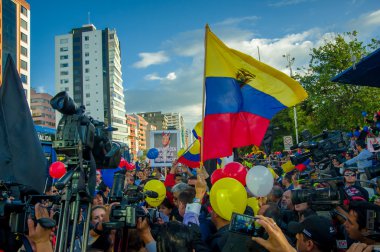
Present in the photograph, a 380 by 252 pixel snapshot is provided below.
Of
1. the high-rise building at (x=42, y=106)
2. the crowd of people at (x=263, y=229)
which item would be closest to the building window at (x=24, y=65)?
the high-rise building at (x=42, y=106)

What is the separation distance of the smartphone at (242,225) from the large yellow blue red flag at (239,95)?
3843mm

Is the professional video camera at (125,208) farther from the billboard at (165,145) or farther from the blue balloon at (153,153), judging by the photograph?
the billboard at (165,145)

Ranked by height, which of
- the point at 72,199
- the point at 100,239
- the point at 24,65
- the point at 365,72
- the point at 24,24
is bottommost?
the point at 100,239

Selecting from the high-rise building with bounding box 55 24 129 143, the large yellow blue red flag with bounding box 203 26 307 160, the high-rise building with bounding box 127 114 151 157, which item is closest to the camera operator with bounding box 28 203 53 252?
the large yellow blue red flag with bounding box 203 26 307 160

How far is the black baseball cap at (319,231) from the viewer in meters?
3.11

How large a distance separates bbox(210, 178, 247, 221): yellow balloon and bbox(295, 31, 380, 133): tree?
21.7 metres

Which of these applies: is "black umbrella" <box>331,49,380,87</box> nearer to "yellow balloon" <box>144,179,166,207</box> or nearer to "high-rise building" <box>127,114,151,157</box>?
"yellow balloon" <box>144,179,166,207</box>

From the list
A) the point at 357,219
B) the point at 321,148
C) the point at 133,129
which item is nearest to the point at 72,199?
the point at 357,219

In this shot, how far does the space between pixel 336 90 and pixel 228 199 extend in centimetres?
2337

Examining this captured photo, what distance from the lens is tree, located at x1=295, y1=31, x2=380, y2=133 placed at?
23891 millimetres

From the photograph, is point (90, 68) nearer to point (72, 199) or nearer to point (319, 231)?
point (72, 199)

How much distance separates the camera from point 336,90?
2509 centimetres

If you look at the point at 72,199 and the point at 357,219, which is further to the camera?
the point at 357,219

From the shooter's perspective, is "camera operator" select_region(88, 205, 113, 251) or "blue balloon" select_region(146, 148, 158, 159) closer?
"camera operator" select_region(88, 205, 113, 251)
